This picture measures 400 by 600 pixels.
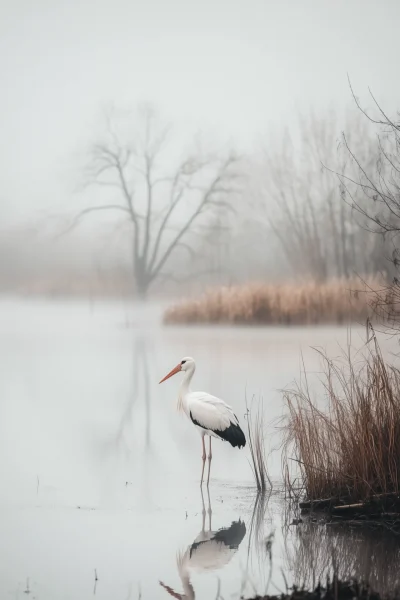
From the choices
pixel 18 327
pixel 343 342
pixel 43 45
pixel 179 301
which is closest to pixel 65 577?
pixel 343 342

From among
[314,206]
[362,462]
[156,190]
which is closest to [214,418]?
[362,462]

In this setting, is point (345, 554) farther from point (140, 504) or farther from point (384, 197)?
point (384, 197)

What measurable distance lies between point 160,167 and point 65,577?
17.1 meters

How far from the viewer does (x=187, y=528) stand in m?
3.54

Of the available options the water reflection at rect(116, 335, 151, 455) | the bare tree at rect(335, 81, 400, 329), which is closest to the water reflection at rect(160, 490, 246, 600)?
the bare tree at rect(335, 81, 400, 329)

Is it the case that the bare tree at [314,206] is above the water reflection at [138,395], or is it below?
above

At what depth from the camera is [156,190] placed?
63.5 ft

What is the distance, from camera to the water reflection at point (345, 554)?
2.87m

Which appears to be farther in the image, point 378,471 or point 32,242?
point 32,242

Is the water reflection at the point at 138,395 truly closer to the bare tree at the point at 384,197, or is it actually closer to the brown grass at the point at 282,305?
the brown grass at the point at 282,305

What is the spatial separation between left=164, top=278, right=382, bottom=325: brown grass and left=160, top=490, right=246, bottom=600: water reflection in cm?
871

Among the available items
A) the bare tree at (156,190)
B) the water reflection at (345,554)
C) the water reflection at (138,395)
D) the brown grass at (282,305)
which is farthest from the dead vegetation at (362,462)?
the bare tree at (156,190)

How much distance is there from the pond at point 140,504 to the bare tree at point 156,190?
8.41 metres

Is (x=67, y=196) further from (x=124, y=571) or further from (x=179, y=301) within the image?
(x=124, y=571)
